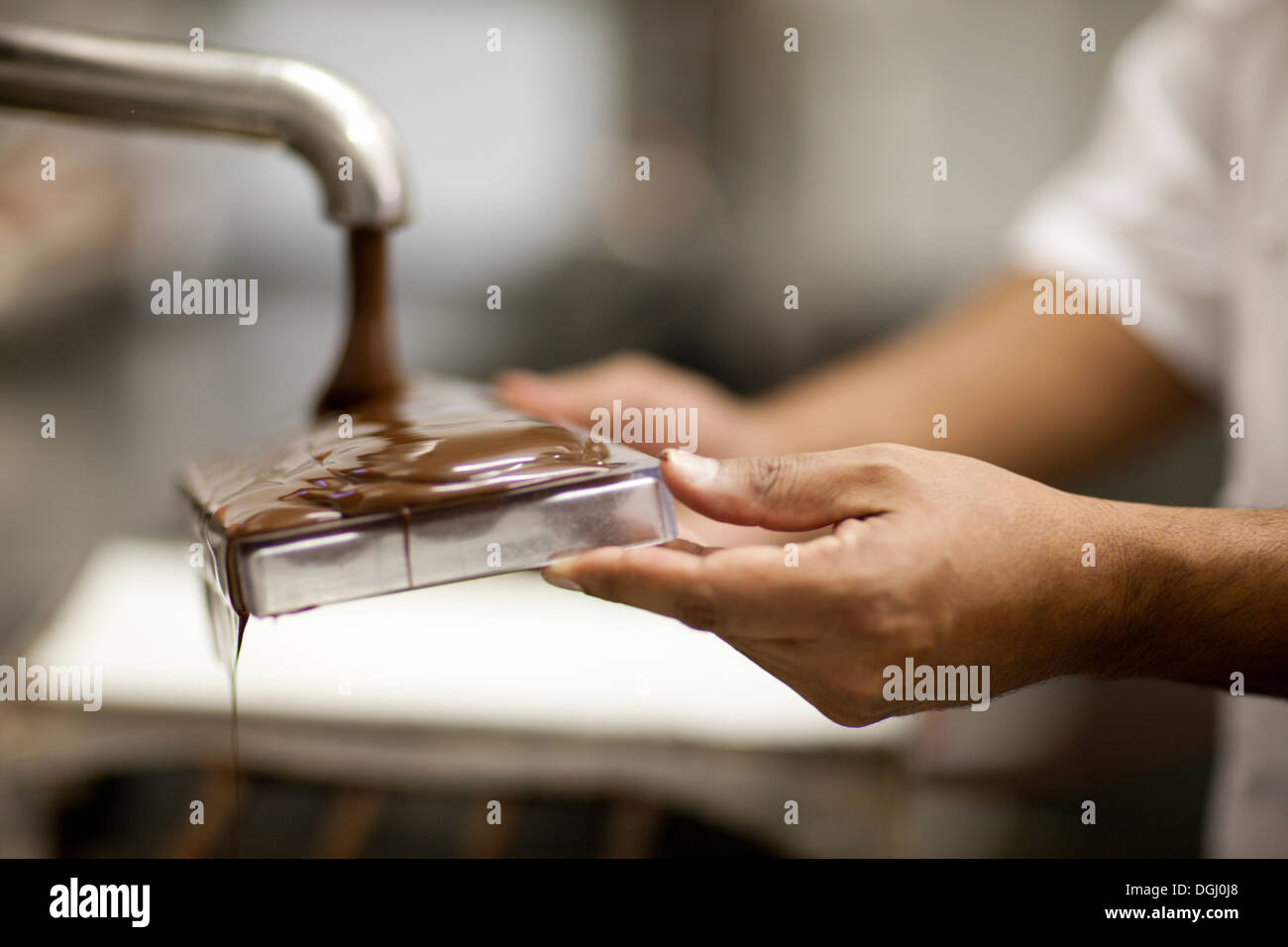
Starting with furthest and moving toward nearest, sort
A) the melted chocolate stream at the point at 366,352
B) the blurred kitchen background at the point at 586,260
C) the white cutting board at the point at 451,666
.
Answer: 1. the blurred kitchen background at the point at 586,260
2. the white cutting board at the point at 451,666
3. the melted chocolate stream at the point at 366,352

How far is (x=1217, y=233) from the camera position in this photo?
83cm

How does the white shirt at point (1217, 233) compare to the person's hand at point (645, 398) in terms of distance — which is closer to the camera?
the white shirt at point (1217, 233)

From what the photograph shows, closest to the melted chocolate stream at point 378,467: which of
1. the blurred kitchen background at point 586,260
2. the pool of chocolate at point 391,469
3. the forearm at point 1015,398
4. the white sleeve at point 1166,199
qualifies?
the pool of chocolate at point 391,469

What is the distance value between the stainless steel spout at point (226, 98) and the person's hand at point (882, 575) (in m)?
0.26

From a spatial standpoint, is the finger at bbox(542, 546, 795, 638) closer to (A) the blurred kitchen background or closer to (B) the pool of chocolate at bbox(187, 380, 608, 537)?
(B) the pool of chocolate at bbox(187, 380, 608, 537)

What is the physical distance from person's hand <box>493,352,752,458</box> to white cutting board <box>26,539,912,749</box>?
16cm

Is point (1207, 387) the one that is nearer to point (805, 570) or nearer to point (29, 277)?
point (805, 570)

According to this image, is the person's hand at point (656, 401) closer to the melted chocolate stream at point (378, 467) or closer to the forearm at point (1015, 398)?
the forearm at point (1015, 398)

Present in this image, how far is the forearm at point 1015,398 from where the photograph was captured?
880mm

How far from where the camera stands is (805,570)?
0.40 metres

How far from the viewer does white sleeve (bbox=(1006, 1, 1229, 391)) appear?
818 millimetres

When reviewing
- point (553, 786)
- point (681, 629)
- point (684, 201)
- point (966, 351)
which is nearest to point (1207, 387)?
point (966, 351)

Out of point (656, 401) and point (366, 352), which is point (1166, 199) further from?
point (366, 352)

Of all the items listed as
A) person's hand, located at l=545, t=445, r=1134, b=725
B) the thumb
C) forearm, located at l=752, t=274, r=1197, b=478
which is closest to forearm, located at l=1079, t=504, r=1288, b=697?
person's hand, located at l=545, t=445, r=1134, b=725
